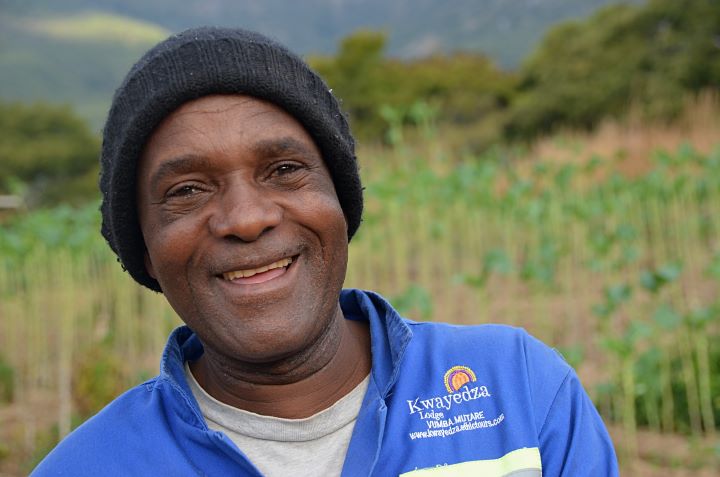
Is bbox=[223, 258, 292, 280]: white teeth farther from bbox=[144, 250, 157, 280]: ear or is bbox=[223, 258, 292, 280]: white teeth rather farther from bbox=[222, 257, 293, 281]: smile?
bbox=[144, 250, 157, 280]: ear

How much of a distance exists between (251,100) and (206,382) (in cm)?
50

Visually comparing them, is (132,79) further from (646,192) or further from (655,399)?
(646,192)

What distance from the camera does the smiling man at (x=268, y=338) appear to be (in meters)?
1.40

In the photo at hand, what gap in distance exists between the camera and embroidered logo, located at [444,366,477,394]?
1.47 metres

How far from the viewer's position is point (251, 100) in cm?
144

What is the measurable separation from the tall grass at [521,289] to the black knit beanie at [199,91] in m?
2.95

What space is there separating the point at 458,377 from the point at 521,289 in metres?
7.60

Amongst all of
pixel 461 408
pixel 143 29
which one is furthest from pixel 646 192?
pixel 143 29

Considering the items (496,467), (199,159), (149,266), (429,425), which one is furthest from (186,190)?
(496,467)

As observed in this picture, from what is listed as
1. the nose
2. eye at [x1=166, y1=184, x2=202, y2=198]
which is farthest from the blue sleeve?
eye at [x1=166, y1=184, x2=202, y2=198]

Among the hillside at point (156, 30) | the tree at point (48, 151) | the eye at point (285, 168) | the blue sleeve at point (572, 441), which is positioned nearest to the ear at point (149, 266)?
the eye at point (285, 168)

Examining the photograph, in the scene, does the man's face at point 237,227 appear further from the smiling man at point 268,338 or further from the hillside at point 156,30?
the hillside at point 156,30

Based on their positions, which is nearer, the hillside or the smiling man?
the smiling man

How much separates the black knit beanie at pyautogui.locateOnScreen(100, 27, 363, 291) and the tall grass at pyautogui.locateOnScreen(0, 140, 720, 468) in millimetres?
2950
